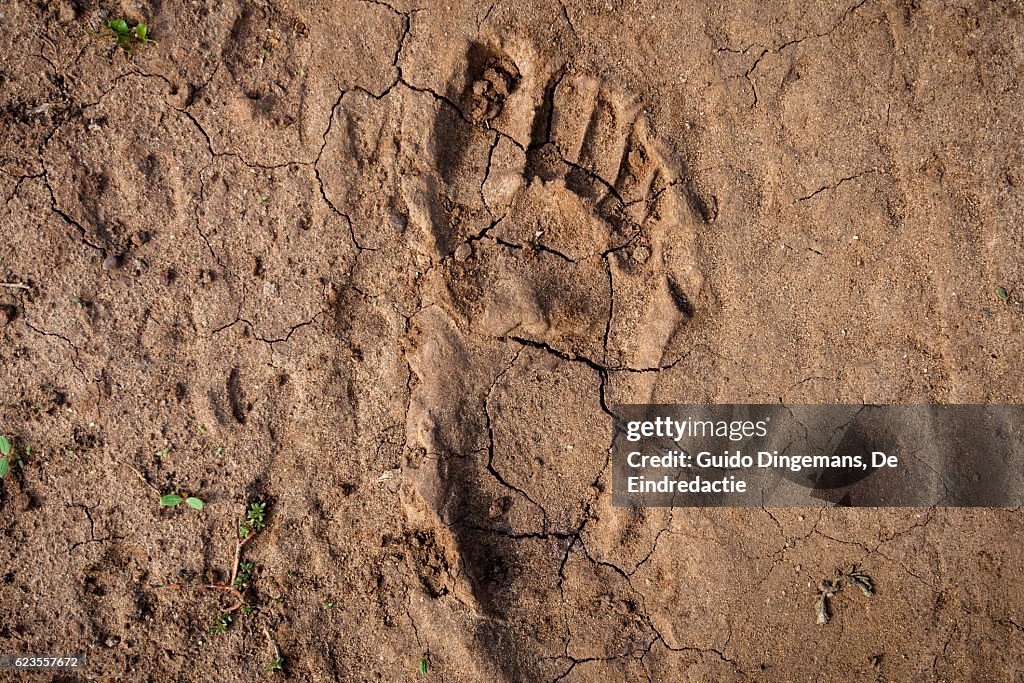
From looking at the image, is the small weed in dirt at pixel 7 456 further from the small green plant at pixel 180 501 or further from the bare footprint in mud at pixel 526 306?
the bare footprint in mud at pixel 526 306

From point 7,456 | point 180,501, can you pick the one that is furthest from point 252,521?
point 7,456

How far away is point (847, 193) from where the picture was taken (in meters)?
2.35

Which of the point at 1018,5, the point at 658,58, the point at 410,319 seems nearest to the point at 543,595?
the point at 410,319

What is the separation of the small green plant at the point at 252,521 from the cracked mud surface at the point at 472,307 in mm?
40

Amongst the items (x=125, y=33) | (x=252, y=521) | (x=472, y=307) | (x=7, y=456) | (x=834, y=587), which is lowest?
(x=834, y=587)

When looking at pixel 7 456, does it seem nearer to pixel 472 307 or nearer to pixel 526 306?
pixel 472 307

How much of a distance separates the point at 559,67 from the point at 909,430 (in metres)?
2.10

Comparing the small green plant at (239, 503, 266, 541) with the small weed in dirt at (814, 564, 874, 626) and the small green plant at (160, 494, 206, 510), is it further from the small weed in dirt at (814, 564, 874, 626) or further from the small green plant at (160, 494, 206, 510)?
the small weed in dirt at (814, 564, 874, 626)

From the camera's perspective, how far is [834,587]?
2.38 m

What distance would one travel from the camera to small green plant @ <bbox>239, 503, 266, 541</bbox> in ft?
7.60

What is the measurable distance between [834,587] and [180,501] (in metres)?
2.74

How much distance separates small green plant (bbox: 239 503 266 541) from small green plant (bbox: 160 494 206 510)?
0.61ft

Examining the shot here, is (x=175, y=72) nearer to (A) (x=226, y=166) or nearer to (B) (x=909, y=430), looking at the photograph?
(A) (x=226, y=166)

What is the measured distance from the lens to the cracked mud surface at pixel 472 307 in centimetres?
231
